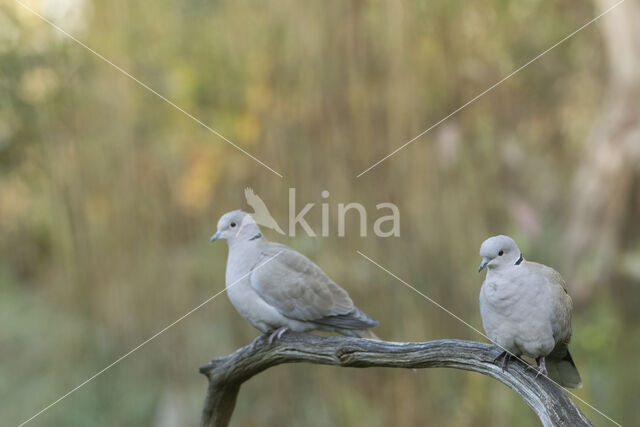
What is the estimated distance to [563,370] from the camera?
161 centimetres

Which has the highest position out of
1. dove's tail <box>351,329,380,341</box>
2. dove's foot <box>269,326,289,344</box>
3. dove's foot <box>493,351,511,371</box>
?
dove's tail <box>351,329,380,341</box>

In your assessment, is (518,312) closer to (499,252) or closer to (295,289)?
(499,252)

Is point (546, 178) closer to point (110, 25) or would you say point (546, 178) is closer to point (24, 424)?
point (110, 25)

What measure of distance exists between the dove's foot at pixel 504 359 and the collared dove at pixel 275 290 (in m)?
0.34

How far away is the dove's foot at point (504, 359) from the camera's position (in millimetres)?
1509

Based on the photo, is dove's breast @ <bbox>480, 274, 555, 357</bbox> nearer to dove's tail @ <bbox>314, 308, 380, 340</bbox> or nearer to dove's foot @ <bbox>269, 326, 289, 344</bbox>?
dove's tail @ <bbox>314, 308, 380, 340</bbox>

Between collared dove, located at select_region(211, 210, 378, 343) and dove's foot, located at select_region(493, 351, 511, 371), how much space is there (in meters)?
0.34

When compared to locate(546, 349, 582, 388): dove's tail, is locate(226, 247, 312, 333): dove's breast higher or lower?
higher

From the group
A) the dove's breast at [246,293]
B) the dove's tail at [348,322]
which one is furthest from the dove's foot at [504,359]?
the dove's breast at [246,293]

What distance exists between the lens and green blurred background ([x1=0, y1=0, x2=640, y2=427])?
326 centimetres

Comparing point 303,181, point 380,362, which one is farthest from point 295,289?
point 303,181

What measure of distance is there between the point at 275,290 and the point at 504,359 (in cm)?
56
